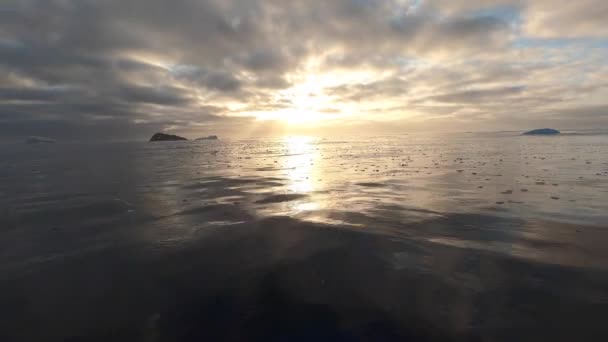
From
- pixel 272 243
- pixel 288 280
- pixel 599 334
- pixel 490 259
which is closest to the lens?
pixel 599 334

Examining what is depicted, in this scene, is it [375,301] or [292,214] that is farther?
[292,214]

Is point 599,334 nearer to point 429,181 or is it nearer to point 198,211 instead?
point 198,211

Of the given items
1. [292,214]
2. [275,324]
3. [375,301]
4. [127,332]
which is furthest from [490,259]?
[127,332]

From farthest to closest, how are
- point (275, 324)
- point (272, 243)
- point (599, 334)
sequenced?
point (272, 243)
point (275, 324)
point (599, 334)

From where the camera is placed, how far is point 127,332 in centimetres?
473

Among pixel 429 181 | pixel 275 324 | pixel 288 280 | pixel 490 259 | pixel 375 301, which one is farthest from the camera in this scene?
pixel 429 181

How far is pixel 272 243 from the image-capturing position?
8406mm

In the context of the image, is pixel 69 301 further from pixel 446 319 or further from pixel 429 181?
pixel 429 181

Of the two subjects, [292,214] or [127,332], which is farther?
[292,214]

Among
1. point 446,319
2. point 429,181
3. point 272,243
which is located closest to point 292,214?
point 272,243

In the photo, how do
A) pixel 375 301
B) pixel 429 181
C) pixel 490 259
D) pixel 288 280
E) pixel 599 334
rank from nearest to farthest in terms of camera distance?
pixel 599 334 → pixel 375 301 → pixel 288 280 → pixel 490 259 → pixel 429 181

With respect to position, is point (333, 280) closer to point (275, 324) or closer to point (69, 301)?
point (275, 324)

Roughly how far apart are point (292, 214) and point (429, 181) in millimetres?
10894

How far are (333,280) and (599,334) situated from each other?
4.42 m
